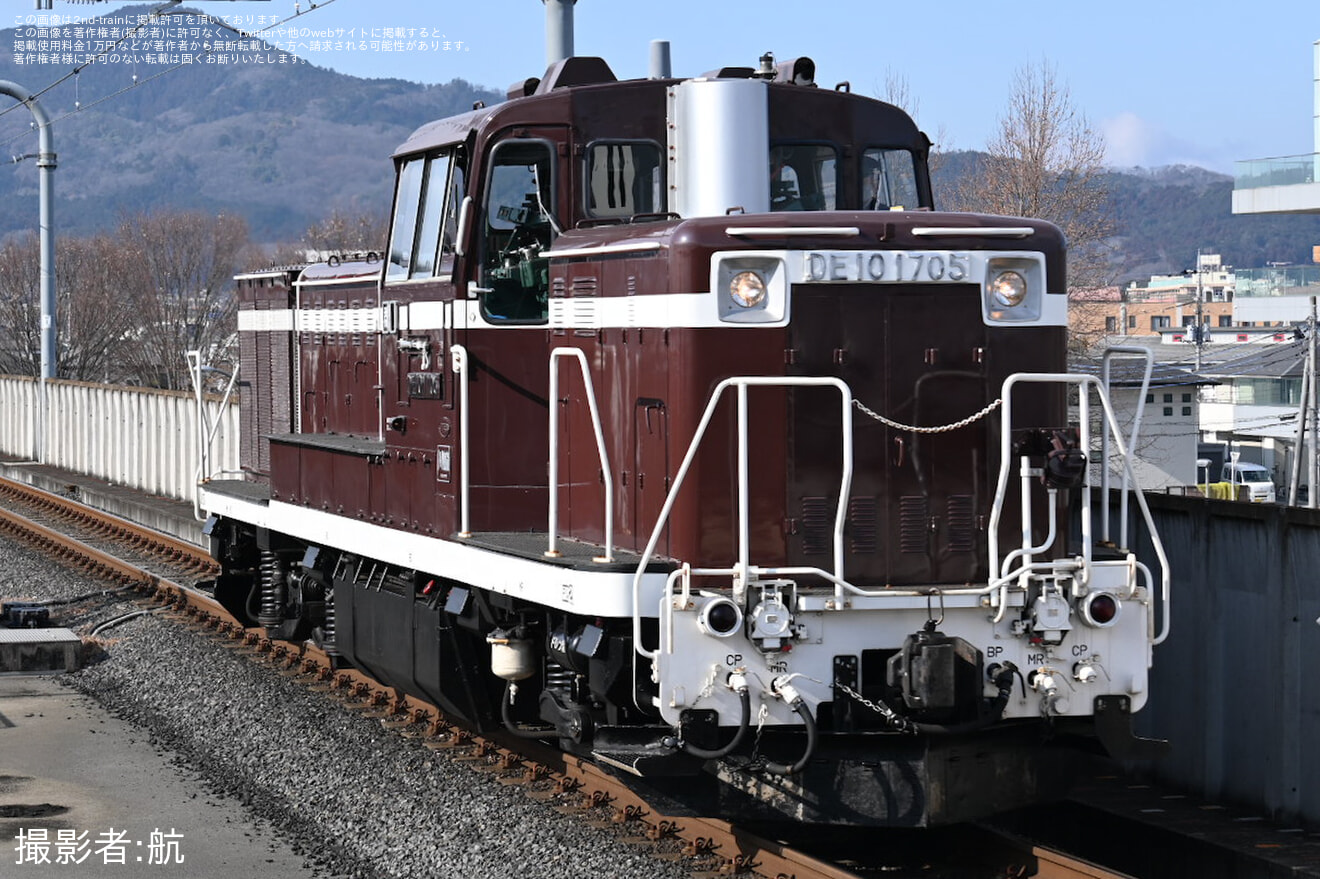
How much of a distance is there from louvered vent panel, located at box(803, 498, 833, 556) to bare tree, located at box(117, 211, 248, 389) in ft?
151

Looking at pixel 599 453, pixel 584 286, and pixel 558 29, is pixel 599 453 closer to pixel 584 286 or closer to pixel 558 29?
pixel 584 286

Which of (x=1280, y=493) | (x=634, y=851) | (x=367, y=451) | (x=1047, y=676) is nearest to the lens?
(x=1047, y=676)

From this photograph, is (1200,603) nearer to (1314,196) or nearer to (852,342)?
(852,342)

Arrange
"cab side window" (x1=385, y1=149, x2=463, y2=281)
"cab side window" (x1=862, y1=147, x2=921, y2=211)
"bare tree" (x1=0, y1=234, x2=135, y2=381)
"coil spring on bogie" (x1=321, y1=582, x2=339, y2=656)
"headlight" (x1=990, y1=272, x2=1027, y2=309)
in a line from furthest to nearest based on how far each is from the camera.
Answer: "bare tree" (x1=0, y1=234, x2=135, y2=381) < "coil spring on bogie" (x1=321, y1=582, x2=339, y2=656) < "cab side window" (x1=385, y1=149, x2=463, y2=281) < "cab side window" (x1=862, y1=147, x2=921, y2=211) < "headlight" (x1=990, y1=272, x2=1027, y2=309)

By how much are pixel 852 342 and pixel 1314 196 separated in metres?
44.4

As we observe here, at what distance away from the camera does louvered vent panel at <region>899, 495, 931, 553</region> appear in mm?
7605

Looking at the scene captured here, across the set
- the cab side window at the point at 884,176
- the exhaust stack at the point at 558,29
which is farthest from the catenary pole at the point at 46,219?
the cab side window at the point at 884,176

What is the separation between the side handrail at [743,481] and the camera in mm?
7121

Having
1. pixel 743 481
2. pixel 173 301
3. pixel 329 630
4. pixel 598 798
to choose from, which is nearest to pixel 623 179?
pixel 743 481

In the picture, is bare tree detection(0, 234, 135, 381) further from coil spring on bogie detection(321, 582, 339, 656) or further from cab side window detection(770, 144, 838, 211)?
cab side window detection(770, 144, 838, 211)

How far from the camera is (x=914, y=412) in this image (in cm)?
761

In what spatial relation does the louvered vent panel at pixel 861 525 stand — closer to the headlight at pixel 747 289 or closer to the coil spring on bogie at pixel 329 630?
the headlight at pixel 747 289

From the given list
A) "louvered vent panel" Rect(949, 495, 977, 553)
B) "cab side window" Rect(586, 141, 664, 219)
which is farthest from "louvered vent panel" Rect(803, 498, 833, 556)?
"cab side window" Rect(586, 141, 664, 219)

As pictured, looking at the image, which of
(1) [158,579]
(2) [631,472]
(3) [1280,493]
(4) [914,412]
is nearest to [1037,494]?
(4) [914,412]
